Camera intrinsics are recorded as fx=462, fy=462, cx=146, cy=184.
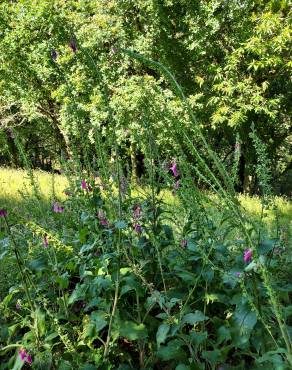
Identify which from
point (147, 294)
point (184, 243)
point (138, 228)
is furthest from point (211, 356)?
point (138, 228)

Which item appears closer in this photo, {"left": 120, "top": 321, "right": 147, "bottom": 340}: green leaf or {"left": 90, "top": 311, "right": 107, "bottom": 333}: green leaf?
{"left": 120, "top": 321, "right": 147, "bottom": 340}: green leaf

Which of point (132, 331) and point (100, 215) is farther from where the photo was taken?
point (100, 215)

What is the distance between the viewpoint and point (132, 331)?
6.82 feet

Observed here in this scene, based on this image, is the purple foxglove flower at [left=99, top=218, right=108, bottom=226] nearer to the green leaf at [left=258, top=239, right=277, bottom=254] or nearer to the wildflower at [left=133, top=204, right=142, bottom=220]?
the wildflower at [left=133, top=204, right=142, bottom=220]

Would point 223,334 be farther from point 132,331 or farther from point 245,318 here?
point 132,331

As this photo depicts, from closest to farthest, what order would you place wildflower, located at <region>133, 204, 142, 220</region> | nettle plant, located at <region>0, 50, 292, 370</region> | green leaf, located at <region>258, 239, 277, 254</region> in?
nettle plant, located at <region>0, 50, 292, 370</region> → green leaf, located at <region>258, 239, 277, 254</region> → wildflower, located at <region>133, 204, 142, 220</region>

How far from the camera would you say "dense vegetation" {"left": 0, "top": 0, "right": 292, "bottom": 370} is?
202 centimetres

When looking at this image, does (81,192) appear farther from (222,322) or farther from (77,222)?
(222,322)

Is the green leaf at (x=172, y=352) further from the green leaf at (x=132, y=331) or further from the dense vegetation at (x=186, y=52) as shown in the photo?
the dense vegetation at (x=186, y=52)

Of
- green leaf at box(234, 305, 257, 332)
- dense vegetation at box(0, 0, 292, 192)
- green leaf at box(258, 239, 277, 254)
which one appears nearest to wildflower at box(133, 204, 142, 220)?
green leaf at box(258, 239, 277, 254)

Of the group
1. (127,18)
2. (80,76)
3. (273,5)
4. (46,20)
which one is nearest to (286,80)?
(273,5)

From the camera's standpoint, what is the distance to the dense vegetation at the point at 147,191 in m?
2.02

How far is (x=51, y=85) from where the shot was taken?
17.4 metres

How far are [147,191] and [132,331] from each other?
1.88 metres
